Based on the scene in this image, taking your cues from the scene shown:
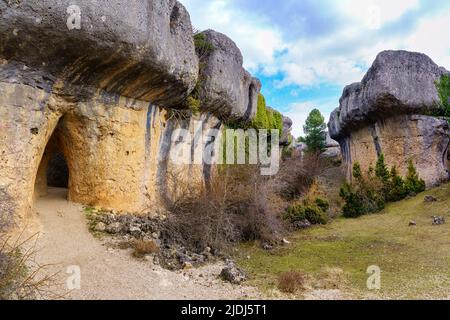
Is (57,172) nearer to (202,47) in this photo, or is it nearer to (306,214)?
(202,47)

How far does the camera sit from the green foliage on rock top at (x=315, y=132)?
2656 centimetres

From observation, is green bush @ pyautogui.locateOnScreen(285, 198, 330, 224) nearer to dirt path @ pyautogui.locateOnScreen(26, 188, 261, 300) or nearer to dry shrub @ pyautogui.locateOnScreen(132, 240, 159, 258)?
dirt path @ pyautogui.locateOnScreen(26, 188, 261, 300)

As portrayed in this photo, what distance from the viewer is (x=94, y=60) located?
6297 mm

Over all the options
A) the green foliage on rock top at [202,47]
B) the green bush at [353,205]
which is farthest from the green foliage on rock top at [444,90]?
the green foliage on rock top at [202,47]

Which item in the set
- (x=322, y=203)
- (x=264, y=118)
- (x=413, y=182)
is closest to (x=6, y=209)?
(x=322, y=203)

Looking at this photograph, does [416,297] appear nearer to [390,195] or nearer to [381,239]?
[381,239]

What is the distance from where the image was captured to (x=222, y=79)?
33.4ft

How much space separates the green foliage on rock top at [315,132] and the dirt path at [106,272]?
21.3 meters

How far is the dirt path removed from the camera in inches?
183

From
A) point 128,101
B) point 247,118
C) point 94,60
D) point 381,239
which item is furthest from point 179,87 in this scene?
point 381,239

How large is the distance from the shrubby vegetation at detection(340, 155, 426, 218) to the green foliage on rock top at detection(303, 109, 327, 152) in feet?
36.6

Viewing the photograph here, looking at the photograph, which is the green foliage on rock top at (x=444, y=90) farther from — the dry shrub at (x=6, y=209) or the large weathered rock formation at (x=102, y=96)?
the dry shrub at (x=6, y=209)

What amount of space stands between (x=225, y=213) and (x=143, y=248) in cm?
285

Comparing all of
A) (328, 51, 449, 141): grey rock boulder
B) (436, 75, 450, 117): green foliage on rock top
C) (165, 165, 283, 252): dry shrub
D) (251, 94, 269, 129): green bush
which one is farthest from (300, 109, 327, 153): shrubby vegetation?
(165, 165, 283, 252): dry shrub
